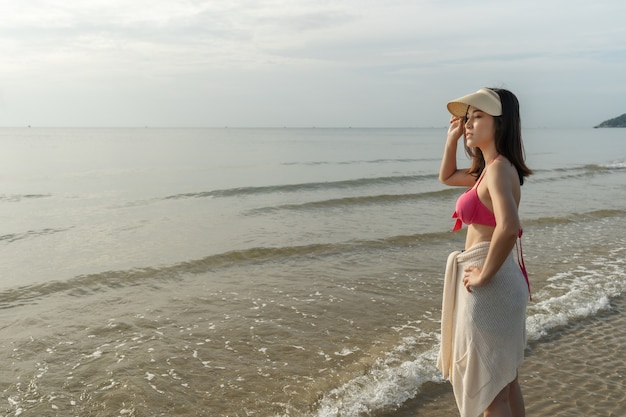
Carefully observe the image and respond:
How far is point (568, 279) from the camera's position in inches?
354

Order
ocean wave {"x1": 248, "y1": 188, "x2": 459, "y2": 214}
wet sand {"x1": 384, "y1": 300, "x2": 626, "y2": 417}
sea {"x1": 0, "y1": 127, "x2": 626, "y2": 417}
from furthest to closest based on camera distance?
1. ocean wave {"x1": 248, "y1": 188, "x2": 459, "y2": 214}
2. sea {"x1": 0, "y1": 127, "x2": 626, "y2": 417}
3. wet sand {"x1": 384, "y1": 300, "x2": 626, "y2": 417}

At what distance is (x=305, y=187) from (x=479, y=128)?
2034 cm

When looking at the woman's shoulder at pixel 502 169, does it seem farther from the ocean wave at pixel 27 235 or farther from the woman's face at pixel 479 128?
the ocean wave at pixel 27 235

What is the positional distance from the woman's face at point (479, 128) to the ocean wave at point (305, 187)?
17.8m

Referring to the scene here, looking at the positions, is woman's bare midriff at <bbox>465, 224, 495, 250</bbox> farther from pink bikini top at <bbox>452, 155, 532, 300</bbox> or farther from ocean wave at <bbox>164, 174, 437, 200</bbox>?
ocean wave at <bbox>164, 174, 437, 200</bbox>

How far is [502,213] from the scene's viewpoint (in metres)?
2.80

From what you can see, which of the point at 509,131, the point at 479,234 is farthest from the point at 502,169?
the point at 479,234

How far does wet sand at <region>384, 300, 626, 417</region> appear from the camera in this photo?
4.63 m

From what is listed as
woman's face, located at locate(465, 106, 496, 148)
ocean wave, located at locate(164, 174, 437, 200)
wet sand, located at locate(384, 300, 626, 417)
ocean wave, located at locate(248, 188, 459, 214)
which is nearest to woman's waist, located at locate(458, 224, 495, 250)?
woman's face, located at locate(465, 106, 496, 148)

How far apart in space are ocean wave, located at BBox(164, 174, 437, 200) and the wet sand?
15915mm

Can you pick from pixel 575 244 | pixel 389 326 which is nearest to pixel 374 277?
pixel 389 326

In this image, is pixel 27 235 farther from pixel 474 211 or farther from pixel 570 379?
pixel 474 211

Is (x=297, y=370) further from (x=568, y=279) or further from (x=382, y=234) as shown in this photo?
(x=382, y=234)

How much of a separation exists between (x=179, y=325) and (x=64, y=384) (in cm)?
183
